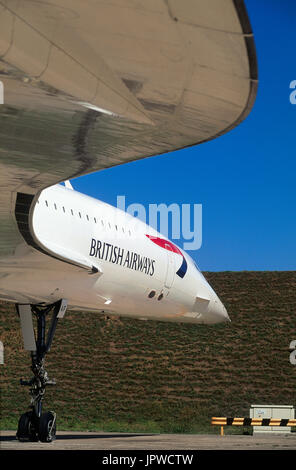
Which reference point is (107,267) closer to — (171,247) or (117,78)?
(171,247)

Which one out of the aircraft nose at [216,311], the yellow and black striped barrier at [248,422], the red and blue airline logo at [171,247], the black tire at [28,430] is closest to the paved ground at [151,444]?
the black tire at [28,430]

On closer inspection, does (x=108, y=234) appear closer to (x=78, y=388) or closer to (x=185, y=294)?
(x=185, y=294)

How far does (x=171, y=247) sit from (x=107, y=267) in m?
3.91

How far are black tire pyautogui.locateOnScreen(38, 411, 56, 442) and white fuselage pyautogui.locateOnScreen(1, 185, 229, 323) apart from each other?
102 inches

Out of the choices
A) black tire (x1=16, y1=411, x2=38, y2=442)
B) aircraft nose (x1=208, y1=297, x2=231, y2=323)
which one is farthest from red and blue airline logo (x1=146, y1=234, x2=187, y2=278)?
black tire (x1=16, y1=411, x2=38, y2=442)

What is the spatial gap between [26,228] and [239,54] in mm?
5699

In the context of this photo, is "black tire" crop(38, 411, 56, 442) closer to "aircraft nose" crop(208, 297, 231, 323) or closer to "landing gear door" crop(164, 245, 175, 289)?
"landing gear door" crop(164, 245, 175, 289)

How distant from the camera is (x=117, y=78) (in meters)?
4.90

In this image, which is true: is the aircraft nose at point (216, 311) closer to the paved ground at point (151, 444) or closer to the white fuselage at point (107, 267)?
the white fuselage at point (107, 267)

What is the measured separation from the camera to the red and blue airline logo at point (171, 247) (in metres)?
16.5

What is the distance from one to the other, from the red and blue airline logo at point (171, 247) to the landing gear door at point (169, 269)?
0.35 ft

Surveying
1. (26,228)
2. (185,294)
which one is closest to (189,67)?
(26,228)

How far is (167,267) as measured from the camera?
16.6 meters

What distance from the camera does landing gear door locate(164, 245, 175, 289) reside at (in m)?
16.7
